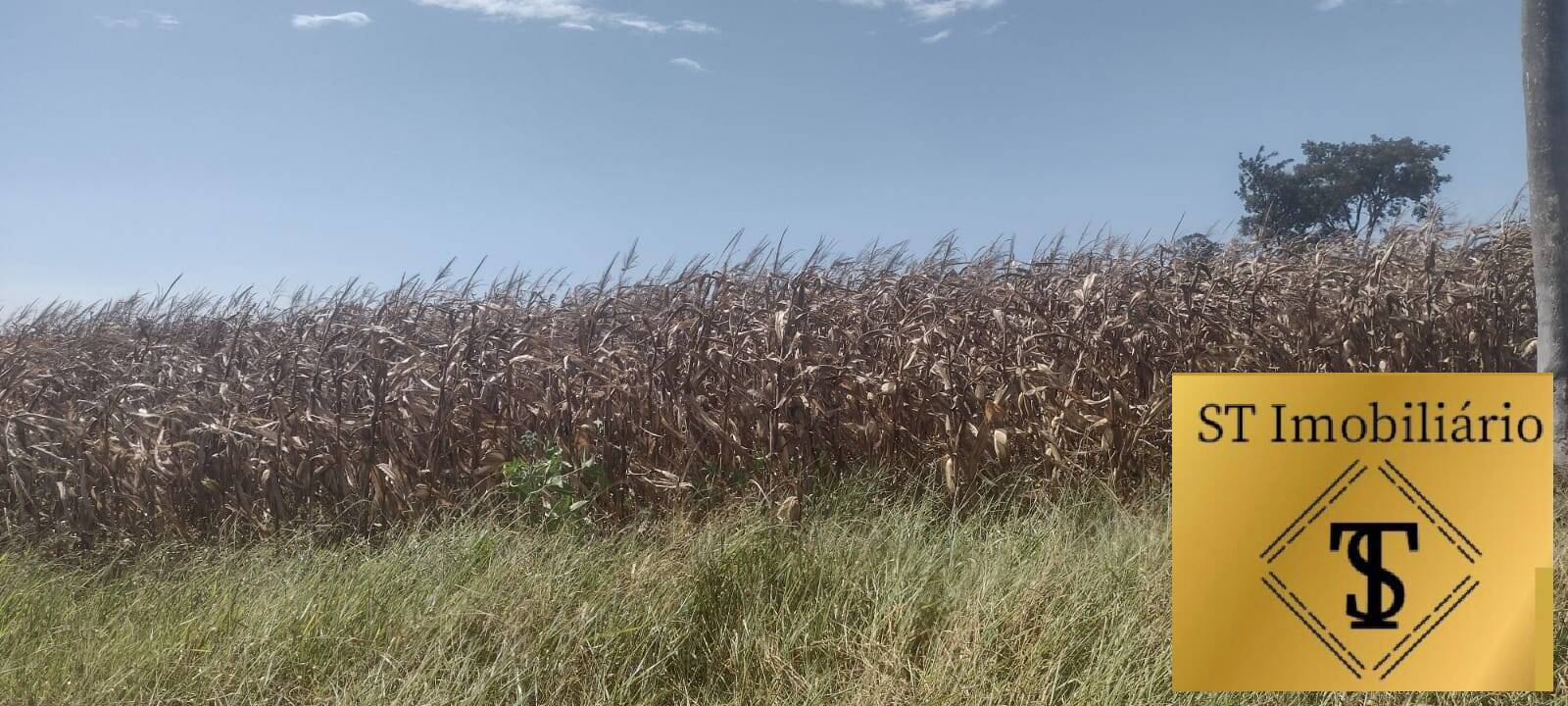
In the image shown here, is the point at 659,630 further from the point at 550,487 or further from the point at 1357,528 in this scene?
the point at 1357,528

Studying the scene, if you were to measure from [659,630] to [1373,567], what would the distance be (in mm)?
2060

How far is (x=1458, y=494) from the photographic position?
9.00 feet

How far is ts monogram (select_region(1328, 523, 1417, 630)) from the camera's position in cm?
275

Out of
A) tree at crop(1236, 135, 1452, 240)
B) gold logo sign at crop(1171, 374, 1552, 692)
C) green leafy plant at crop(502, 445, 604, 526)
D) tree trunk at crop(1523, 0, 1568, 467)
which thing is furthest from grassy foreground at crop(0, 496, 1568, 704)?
tree at crop(1236, 135, 1452, 240)

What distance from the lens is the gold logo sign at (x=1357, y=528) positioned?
2727 mm

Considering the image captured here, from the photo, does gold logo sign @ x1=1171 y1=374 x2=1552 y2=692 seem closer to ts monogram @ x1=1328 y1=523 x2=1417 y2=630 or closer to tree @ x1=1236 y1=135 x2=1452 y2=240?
ts monogram @ x1=1328 y1=523 x2=1417 y2=630

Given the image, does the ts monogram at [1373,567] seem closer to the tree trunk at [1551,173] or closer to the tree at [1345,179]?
the tree trunk at [1551,173]

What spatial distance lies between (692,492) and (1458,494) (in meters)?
3.36

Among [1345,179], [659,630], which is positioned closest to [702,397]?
[659,630]

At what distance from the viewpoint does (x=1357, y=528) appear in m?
2.76

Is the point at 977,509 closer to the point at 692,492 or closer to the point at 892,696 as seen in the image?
the point at 692,492

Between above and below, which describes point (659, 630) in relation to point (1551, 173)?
below

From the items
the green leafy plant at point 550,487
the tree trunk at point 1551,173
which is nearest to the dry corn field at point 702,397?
the green leafy plant at point 550,487

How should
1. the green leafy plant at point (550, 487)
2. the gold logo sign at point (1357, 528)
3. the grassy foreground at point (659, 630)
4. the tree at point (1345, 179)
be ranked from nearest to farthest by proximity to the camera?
the gold logo sign at point (1357, 528), the grassy foreground at point (659, 630), the green leafy plant at point (550, 487), the tree at point (1345, 179)
